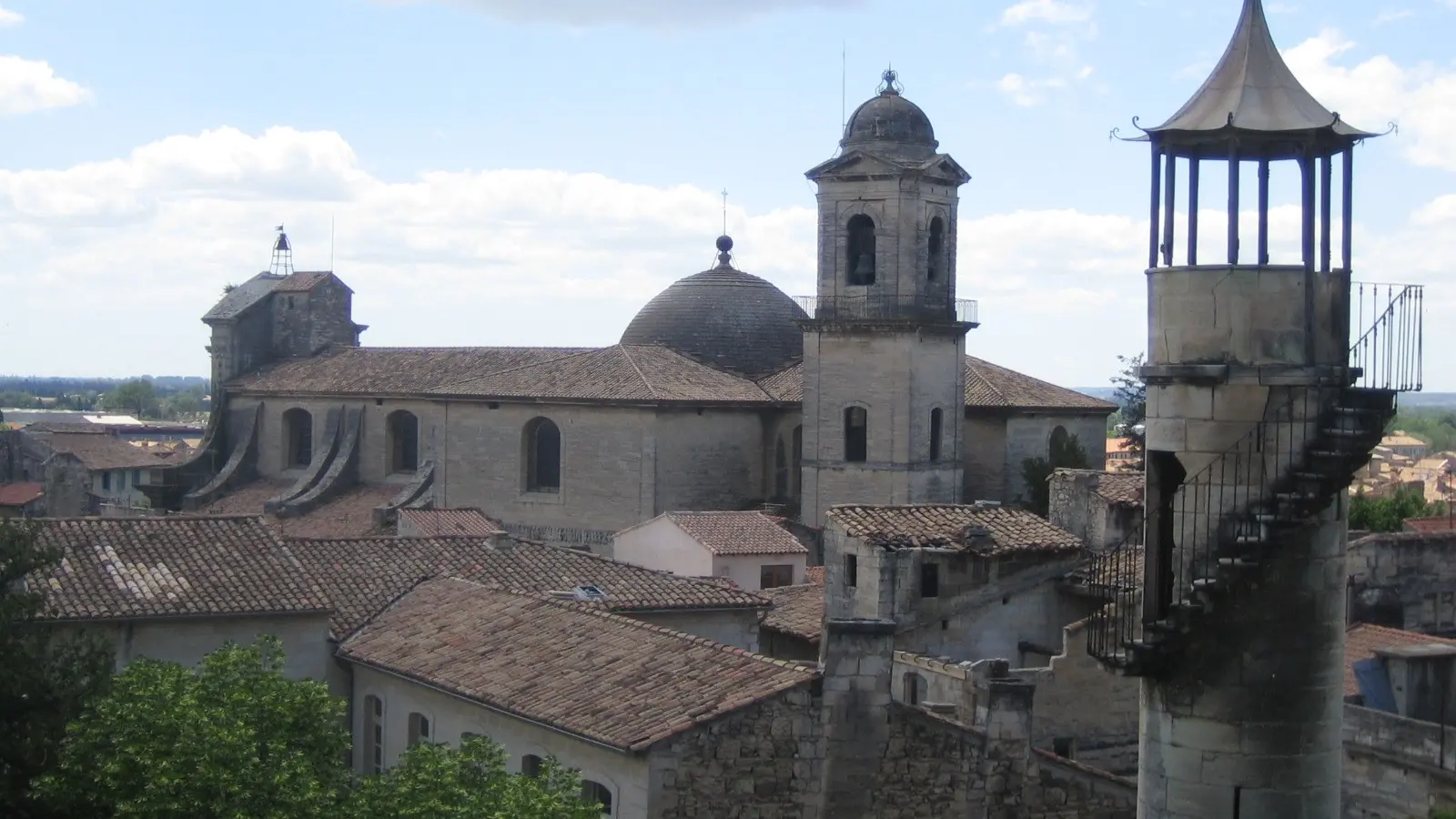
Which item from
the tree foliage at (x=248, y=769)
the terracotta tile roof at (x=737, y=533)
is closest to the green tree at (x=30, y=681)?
the tree foliage at (x=248, y=769)

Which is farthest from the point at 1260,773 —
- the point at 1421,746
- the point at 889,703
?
the point at 1421,746

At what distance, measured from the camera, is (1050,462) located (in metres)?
45.8

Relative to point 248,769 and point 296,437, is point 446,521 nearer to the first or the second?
point 248,769

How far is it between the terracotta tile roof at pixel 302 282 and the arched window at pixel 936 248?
93.7 feet

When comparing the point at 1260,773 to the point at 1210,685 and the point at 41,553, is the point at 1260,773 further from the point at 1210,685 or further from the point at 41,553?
the point at 41,553

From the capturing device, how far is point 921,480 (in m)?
43.6

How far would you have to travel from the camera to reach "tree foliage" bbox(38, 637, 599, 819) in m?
14.8

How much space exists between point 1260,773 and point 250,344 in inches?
2217

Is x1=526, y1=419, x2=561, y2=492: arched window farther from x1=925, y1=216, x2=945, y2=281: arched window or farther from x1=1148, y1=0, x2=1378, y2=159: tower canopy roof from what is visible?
x1=1148, y1=0, x2=1378, y2=159: tower canopy roof

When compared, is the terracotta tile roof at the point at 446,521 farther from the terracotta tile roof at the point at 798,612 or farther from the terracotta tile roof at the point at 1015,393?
the terracotta tile roof at the point at 1015,393

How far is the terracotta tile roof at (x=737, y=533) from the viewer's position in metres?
37.2

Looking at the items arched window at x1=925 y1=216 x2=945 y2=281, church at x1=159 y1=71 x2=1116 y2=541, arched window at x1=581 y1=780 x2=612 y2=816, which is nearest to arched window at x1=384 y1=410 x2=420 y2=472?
church at x1=159 y1=71 x2=1116 y2=541

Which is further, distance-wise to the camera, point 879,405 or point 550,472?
point 550,472

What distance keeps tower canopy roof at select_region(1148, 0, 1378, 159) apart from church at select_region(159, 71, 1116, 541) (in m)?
29.5
